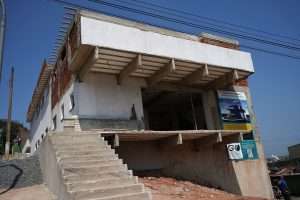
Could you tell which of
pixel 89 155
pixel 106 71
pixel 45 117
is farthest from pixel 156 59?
pixel 45 117

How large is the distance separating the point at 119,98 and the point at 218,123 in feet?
20.2

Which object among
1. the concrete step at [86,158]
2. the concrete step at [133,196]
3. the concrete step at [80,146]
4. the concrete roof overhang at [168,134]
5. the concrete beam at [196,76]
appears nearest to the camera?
the concrete step at [133,196]

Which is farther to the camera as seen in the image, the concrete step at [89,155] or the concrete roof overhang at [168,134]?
the concrete roof overhang at [168,134]

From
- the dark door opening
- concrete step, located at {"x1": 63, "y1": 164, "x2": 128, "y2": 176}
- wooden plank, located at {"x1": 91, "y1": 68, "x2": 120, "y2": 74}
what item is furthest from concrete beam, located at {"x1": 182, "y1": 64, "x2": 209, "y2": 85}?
concrete step, located at {"x1": 63, "y1": 164, "x2": 128, "y2": 176}

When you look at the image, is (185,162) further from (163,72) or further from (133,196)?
(133,196)

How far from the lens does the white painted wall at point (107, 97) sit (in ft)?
41.1

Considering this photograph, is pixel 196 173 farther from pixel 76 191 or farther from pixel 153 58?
pixel 76 191

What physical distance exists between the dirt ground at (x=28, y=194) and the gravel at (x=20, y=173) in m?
0.55

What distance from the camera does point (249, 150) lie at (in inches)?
601

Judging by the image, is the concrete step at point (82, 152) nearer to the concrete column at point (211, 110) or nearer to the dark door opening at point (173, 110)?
the concrete column at point (211, 110)

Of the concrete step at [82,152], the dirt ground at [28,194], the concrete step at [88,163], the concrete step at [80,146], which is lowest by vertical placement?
the dirt ground at [28,194]

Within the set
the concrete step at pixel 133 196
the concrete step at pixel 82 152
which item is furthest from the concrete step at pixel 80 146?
the concrete step at pixel 133 196

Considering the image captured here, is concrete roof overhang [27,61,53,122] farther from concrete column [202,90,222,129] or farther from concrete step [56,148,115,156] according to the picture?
concrete step [56,148,115,156]

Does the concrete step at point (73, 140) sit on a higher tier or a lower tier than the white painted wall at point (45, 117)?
A: lower
